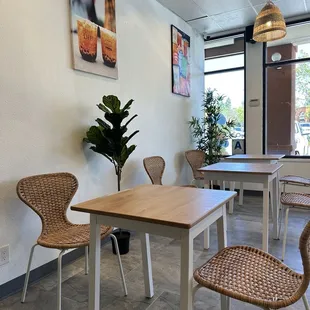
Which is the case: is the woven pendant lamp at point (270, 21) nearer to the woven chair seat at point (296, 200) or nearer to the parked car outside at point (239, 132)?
the woven chair seat at point (296, 200)

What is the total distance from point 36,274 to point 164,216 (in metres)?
1.60

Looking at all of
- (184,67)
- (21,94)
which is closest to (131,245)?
(21,94)

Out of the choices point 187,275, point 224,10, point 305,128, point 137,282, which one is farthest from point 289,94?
point 187,275

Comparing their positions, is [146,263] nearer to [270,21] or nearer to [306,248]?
[306,248]

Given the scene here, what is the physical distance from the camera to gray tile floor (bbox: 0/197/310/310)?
1913mm

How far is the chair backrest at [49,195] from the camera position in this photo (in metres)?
1.98

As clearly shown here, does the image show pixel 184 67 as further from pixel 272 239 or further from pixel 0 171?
pixel 0 171

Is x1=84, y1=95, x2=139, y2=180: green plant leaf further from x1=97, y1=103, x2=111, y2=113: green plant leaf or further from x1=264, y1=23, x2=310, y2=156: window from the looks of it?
x1=264, y1=23, x2=310, y2=156: window

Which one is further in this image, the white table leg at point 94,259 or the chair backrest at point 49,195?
the chair backrest at point 49,195

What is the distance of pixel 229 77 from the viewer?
5496 mm

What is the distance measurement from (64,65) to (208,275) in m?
2.11

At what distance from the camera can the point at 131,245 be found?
2982mm

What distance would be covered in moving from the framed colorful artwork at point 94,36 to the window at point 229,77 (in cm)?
300

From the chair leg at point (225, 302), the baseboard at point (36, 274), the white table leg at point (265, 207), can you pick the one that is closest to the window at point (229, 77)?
the white table leg at point (265, 207)
